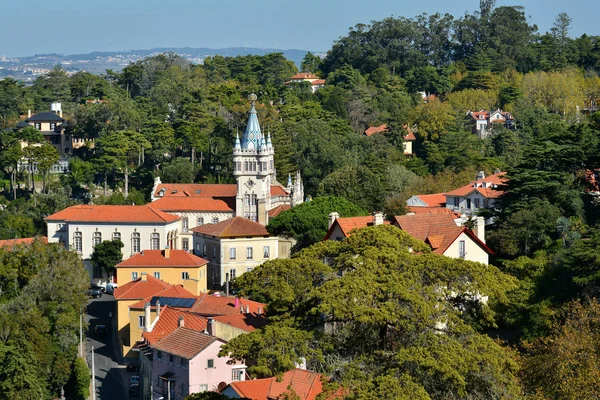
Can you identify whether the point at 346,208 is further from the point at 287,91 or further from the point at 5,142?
the point at 287,91

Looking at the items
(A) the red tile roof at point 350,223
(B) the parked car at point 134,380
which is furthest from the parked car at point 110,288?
(A) the red tile roof at point 350,223

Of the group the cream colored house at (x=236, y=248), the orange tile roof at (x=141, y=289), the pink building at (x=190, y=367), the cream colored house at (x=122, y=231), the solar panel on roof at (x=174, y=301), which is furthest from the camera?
the cream colored house at (x=122, y=231)

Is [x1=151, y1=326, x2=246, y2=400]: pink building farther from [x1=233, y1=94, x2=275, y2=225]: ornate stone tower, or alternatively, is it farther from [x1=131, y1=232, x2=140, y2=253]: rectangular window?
[x1=233, y1=94, x2=275, y2=225]: ornate stone tower

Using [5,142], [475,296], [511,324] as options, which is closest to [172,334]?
[511,324]

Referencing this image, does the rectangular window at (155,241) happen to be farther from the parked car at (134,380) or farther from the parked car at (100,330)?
the parked car at (134,380)

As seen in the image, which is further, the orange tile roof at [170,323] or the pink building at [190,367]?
the orange tile roof at [170,323]

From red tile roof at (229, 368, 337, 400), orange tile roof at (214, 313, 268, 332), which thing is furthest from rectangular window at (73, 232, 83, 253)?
red tile roof at (229, 368, 337, 400)

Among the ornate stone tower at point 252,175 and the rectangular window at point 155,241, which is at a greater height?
the ornate stone tower at point 252,175

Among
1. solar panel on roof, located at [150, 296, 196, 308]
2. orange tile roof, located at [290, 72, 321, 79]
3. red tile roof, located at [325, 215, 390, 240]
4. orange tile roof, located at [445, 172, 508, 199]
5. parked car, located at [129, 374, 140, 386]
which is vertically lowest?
parked car, located at [129, 374, 140, 386]
